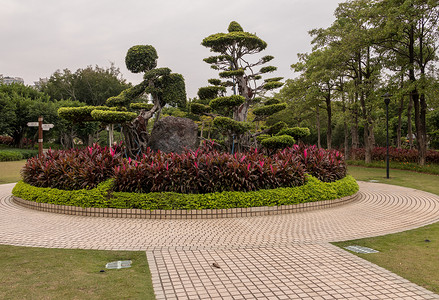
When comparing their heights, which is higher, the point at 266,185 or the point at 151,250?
the point at 266,185

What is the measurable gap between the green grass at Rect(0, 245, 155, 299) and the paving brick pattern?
238 millimetres

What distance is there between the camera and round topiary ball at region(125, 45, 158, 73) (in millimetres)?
12570

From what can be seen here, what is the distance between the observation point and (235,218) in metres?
7.43

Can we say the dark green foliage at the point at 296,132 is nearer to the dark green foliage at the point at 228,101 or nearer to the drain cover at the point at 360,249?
the dark green foliage at the point at 228,101

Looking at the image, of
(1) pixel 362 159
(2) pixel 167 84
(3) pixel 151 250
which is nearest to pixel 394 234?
(3) pixel 151 250

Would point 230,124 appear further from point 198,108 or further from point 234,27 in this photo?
point 234,27

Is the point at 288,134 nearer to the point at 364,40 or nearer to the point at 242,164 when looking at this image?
the point at 242,164

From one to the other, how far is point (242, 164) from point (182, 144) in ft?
13.3

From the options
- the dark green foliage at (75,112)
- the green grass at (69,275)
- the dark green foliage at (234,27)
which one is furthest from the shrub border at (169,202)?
the dark green foliage at (234,27)

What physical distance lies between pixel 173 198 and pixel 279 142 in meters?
6.81

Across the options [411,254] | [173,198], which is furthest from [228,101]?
[411,254]

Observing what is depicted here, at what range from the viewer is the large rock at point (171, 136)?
1200cm

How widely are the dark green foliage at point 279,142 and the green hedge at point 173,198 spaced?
4.58m

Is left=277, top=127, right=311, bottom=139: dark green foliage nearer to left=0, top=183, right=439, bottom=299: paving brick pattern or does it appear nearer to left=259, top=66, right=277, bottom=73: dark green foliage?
left=259, top=66, right=277, bottom=73: dark green foliage
